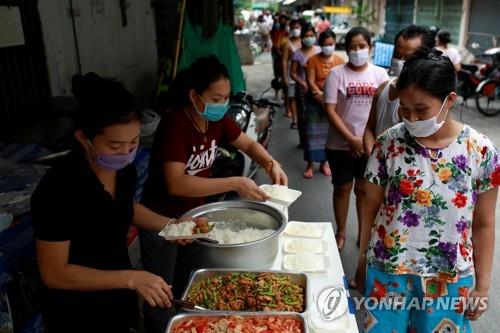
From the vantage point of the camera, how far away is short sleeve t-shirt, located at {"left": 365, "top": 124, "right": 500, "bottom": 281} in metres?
1.73

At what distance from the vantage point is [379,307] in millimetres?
1932

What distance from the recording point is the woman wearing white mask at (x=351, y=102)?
347cm

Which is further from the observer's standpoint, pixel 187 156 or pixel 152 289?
pixel 187 156

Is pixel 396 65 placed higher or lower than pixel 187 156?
higher

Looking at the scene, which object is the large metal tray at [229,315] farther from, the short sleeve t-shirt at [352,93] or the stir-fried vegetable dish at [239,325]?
the short sleeve t-shirt at [352,93]

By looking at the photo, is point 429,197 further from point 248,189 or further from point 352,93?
point 352,93

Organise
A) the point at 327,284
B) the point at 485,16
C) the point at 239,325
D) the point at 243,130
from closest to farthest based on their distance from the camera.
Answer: the point at 239,325 → the point at 327,284 → the point at 243,130 → the point at 485,16

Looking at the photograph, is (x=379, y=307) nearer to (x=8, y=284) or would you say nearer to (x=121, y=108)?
(x=121, y=108)

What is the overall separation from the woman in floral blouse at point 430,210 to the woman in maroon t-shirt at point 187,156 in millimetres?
674

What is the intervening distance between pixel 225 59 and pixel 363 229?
4272 millimetres

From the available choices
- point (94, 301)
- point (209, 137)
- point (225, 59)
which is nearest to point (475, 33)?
point (225, 59)

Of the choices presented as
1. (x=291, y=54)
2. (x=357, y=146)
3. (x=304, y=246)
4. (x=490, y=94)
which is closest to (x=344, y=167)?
(x=357, y=146)

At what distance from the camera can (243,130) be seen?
15.0ft

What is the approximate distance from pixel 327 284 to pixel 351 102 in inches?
78.1
